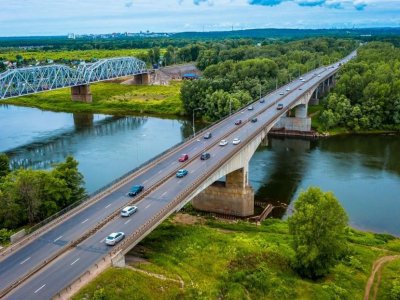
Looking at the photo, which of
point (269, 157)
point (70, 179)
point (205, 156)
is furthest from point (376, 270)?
point (269, 157)

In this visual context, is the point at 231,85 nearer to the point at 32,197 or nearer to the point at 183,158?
the point at 183,158

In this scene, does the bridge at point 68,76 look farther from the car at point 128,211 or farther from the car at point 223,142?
the car at point 128,211

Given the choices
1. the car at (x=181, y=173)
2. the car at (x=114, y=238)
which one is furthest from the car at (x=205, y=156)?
the car at (x=114, y=238)

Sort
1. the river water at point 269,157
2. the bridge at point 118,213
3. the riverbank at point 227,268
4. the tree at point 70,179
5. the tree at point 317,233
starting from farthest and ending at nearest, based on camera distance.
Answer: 1. the river water at point 269,157
2. the tree at point 70,179
3. the tree at point 317,233
4. the riverbank at point 227,268
5. the bridge at point 118,213

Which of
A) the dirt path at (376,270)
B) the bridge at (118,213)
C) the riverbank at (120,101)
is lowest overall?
the dirt path at (376,270)

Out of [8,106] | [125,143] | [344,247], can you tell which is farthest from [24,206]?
[8,106]

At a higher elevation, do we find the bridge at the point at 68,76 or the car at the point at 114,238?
the bridge at the point at 68,76
